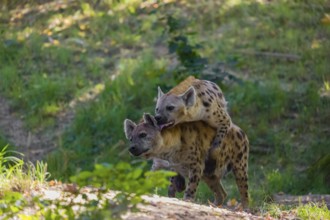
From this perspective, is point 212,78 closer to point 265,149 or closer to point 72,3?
point 265,149

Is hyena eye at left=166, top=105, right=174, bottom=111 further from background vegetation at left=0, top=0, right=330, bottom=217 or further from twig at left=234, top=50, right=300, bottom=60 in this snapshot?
twig at left=234, top=50, right=300, bottom=60

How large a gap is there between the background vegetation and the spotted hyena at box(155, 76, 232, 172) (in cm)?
214

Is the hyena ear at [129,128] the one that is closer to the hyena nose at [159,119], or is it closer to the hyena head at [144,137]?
the hyena head at [144,137]

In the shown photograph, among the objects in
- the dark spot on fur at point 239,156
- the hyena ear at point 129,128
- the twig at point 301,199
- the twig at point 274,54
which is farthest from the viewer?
the twig at point 274,54

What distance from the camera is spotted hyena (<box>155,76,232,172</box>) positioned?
839cm

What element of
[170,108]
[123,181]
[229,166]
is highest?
[123,181]

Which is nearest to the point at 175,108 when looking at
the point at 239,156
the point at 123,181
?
the point at 239,156

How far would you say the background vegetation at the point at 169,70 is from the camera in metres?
12.1

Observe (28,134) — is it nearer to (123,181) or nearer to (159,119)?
(159,119)

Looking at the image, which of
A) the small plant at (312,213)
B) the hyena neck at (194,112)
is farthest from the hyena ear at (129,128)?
the small plant at (312,213)

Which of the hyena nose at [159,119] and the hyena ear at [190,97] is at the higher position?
the hyena ear at [190,97]

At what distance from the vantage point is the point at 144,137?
26.9ft

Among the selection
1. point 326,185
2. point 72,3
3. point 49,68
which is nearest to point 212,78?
point 326,185

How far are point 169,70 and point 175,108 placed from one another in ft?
16.4
